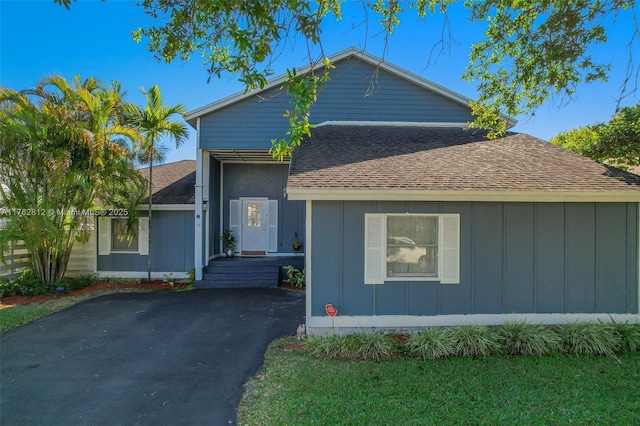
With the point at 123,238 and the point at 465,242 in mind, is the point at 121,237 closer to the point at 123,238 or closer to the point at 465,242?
the point at 123,238

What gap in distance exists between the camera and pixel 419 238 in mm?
6309

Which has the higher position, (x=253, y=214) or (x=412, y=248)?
(x=253, y=214)

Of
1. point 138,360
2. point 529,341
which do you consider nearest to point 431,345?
point 529,341

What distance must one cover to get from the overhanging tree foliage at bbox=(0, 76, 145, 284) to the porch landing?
3.79m

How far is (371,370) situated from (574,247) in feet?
14.8

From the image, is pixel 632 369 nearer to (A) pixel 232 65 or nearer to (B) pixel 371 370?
(B) pixel 371 370

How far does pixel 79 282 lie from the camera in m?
9.95

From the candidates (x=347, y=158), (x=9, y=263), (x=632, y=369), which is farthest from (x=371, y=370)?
(x=9, y=263)

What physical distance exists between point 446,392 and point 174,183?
11854 mm

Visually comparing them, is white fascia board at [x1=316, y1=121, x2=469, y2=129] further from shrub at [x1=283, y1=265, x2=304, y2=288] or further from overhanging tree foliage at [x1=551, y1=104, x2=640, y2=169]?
shrub at [x1=283, y1=265, x2=304, y2=288]

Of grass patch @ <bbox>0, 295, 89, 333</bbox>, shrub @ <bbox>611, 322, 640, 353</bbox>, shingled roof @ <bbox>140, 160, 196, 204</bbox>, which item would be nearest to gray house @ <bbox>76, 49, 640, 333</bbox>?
shrub @ <bbox>611, 322, 640, 353</bbox>

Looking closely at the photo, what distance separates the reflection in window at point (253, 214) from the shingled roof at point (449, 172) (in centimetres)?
476

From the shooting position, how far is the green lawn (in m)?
3.60

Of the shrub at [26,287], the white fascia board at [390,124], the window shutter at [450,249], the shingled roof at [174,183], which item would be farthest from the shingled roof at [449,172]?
the shrub at [26,287]
